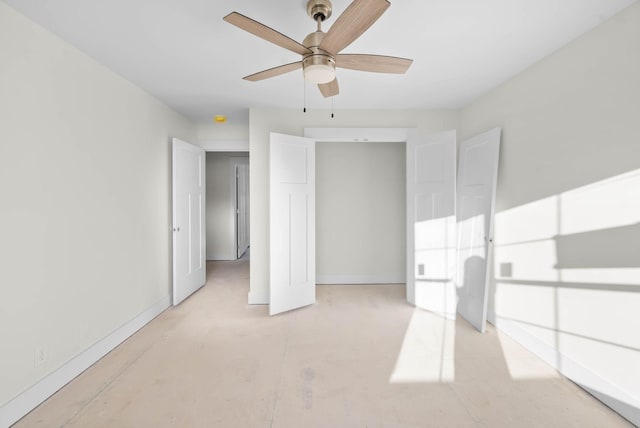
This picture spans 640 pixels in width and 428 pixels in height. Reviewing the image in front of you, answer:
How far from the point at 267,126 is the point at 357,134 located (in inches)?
43.0

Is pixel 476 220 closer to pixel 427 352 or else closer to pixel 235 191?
pixel 427 352

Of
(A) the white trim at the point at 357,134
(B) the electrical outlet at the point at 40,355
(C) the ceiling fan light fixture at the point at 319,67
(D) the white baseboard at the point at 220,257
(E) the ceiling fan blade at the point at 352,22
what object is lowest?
(D) the white baseboard at the point at 220,257

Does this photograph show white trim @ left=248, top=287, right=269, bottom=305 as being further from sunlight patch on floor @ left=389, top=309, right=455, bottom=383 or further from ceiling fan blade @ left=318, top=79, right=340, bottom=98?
ceiling fan blade @ left=318, top=79, right=340, bottom=98

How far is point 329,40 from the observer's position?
5.21ft

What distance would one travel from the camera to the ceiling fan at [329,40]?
138 centimetres

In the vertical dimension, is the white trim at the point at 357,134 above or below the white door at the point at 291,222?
above

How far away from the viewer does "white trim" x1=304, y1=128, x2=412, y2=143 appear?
12.9ft

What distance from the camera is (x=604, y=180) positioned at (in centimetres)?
201

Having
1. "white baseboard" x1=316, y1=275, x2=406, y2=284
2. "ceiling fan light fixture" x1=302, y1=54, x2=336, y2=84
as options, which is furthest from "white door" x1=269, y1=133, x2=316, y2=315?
"ceiling fan light fixture" x1=302, y1=54, x2=336, y2=84

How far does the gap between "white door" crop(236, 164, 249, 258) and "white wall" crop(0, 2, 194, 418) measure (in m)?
3.60

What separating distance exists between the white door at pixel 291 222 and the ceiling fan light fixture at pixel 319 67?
1775mm

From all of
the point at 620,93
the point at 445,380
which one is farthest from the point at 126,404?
the point at 620,93

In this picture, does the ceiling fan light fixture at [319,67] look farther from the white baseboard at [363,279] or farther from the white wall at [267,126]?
the white baseboard at [363,279]

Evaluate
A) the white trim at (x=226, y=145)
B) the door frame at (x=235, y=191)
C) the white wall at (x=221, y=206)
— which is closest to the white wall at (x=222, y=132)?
the white trim at (x=226, y=145)
